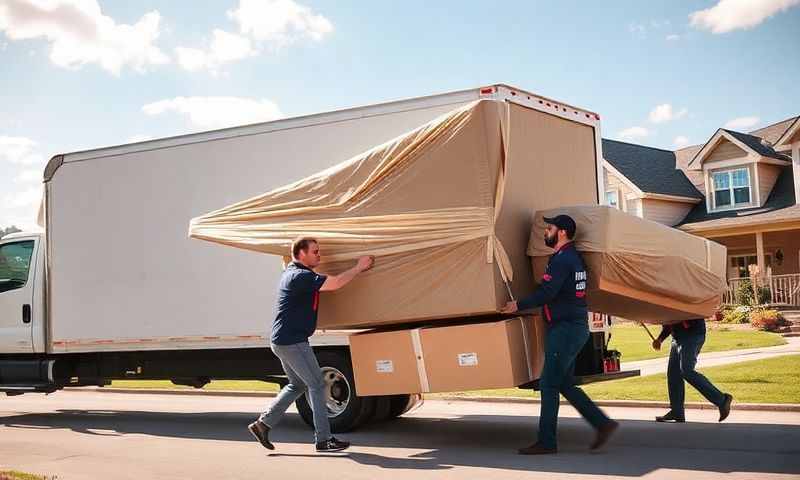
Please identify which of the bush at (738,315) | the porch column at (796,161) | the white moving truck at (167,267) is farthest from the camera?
the porch column at (796,161)

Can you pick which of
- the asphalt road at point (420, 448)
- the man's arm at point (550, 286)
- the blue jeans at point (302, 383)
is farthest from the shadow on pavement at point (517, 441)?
the man's arm at point (550, 286)

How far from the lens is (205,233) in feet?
29.2

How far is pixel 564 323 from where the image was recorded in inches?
299

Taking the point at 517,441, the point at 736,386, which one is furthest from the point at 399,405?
the point at 736,386

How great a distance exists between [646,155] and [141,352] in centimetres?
2758

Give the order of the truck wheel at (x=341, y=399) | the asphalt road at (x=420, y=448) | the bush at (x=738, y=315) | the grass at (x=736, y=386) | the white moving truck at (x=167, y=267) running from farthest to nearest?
the bush at (x=738, y=315) → the grass at (x=736, y=386) → the white moving truck at (x=167, y=267) → the truck wheel at (x=341, y=399) → the asphalt road at (x=420, y=448)

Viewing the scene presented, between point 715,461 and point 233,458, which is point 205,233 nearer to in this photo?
point 233,458

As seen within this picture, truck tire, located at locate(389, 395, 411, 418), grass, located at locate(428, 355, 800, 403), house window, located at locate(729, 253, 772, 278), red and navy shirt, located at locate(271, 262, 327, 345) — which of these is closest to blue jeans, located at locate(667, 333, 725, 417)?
grass, located at locate(428, 355, 800, 403)

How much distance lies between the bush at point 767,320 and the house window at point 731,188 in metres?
8.02

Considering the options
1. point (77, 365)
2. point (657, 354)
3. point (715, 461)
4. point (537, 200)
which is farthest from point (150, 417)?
point (657, 354)

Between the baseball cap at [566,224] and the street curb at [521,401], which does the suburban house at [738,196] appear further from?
the baseball cap at [566,224]

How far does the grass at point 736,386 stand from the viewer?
1134 cm

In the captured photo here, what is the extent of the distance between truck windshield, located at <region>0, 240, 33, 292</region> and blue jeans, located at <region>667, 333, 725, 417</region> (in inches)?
328

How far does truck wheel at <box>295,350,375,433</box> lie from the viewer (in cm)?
973
